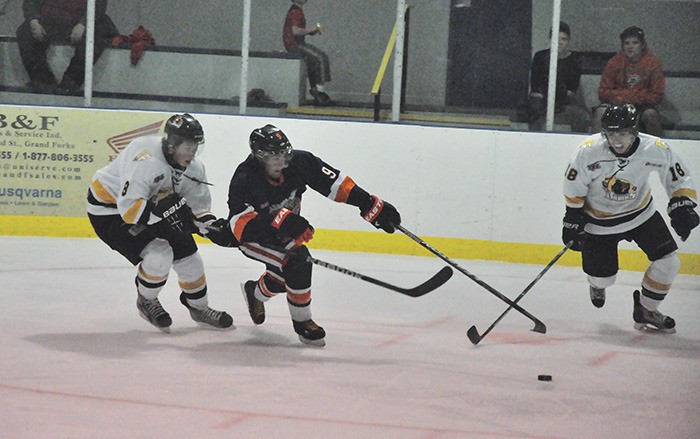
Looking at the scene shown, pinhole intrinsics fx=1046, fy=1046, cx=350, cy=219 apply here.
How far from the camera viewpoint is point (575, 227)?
15.8 feet

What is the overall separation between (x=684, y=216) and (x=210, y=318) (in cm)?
216

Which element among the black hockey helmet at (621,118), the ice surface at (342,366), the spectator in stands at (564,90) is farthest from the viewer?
the spectator in stands at (564,90)

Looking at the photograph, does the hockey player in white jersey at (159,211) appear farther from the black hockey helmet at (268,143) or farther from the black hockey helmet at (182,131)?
the black hockey helmet at (268,143)

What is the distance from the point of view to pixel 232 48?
746 cm

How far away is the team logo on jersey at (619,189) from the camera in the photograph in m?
4.80

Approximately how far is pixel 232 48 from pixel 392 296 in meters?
2.73

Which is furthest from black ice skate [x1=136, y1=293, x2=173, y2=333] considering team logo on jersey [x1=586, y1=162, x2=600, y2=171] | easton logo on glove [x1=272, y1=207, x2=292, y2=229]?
team logo on jersey [x1=586, y1=162, x2=600, y2=171]

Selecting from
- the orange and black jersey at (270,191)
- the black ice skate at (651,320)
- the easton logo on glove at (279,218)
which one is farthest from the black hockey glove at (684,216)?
the easton logo on glove at (279,218)

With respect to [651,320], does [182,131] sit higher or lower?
higher

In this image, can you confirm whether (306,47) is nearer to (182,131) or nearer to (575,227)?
(575,227)

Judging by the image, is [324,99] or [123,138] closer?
[123,138]

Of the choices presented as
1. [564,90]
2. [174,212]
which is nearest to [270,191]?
[174,212]

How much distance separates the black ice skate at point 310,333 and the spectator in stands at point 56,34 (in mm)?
3989

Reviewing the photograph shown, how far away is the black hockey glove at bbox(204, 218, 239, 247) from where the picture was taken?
418 centimetres
